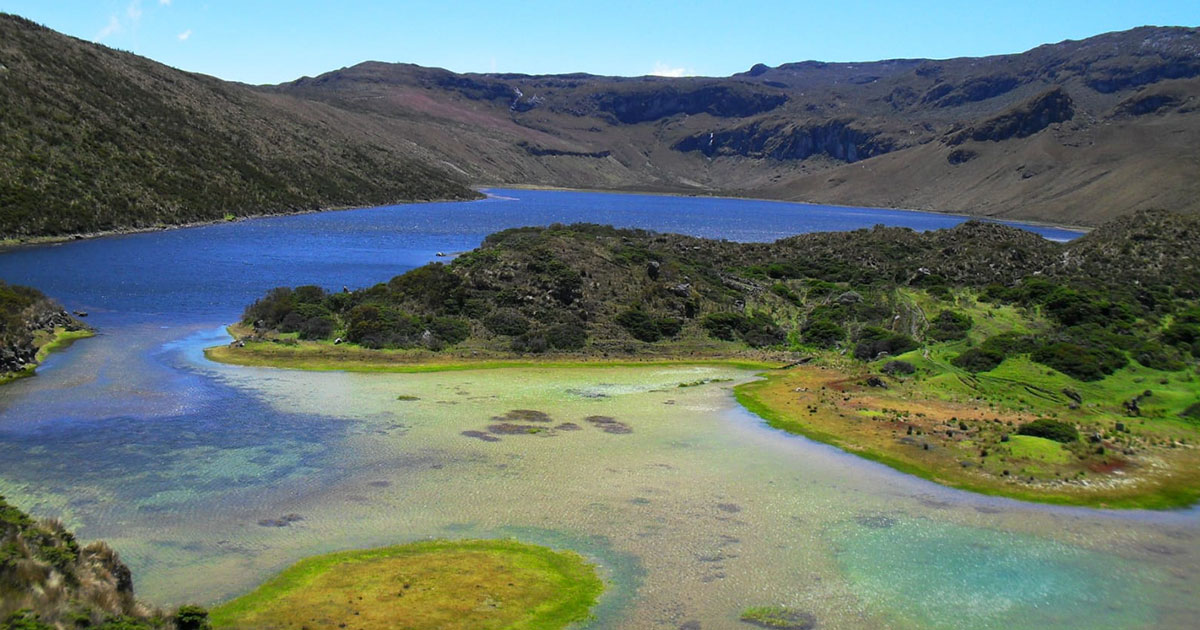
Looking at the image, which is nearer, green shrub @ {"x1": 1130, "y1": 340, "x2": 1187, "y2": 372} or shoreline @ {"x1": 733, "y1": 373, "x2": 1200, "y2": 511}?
shoreline @ {"x1": 733, "y1": 373, "x2": 1200, "y2": 511}

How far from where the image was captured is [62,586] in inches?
500

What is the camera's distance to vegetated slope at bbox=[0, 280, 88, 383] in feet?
110

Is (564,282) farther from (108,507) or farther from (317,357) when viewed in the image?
(108,507)

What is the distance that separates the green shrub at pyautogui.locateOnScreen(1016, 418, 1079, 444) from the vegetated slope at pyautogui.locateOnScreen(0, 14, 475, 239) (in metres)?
80.7

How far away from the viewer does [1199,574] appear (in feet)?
62.3

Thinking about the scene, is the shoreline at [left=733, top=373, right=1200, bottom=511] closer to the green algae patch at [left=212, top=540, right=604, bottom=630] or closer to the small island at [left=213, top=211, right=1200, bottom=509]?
the small island at [left=213, top=211, right=1200, bottom=509]

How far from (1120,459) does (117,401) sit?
31.0 meters

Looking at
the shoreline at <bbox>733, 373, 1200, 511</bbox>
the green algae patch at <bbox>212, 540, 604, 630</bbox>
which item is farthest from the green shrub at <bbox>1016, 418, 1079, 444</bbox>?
the green algae patch at <bbox>212, 540, 604, 630</bbox>

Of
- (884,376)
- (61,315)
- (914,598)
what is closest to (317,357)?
(61,315)

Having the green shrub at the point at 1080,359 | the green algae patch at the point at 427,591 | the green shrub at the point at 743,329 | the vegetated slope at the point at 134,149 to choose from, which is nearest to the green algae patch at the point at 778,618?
the green algae patch at the point at 427,591

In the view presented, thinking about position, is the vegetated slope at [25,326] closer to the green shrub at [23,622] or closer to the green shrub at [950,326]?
the green shrub at [23,622]

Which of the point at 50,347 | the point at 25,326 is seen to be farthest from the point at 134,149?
the point at 50,347

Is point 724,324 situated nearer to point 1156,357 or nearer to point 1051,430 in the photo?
point 1156,357

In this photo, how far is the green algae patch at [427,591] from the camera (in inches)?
611
